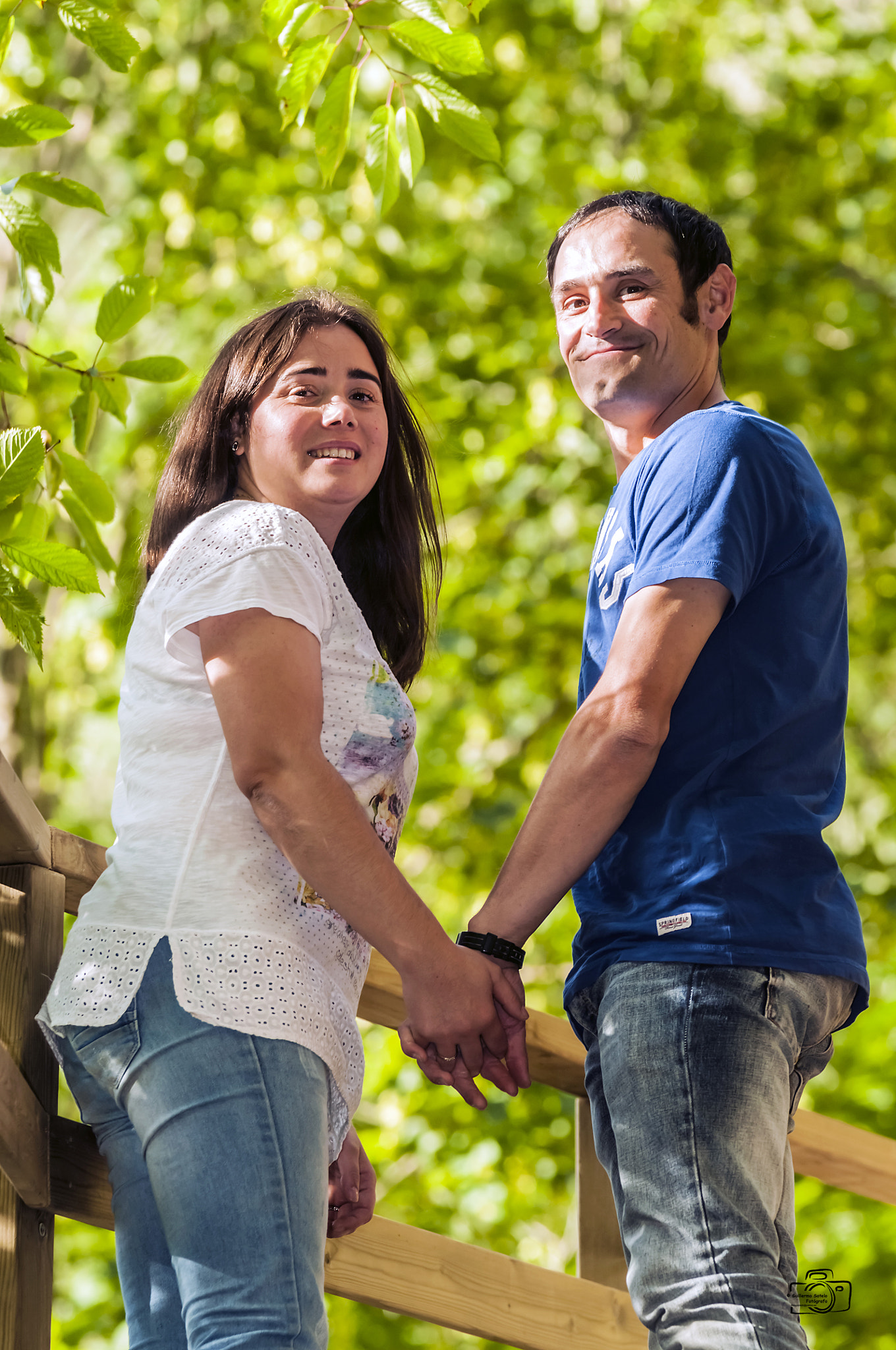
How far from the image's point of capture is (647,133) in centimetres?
510

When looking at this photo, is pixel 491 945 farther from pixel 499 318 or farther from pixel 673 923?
pixel 499 318

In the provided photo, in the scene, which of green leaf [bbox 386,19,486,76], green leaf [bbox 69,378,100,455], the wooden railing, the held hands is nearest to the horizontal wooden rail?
the wooden railing

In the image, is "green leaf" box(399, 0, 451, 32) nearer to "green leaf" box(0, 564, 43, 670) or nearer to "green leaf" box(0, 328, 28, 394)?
"green leaf" box(0, 328, 28, 394)

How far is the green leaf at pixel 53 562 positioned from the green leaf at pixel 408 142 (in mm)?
680

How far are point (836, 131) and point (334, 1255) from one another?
4.82 m

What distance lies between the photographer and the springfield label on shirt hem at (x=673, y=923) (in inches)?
49.6

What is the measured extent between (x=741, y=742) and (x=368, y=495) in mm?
656

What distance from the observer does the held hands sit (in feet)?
4.39

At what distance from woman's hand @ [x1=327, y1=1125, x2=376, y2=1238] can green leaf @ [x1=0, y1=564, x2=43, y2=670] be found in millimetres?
622

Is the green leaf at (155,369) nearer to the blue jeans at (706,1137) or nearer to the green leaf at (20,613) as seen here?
the green leaf at (20,613)

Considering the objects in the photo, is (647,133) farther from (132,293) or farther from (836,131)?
(132,293)

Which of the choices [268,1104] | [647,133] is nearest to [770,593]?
[268,1104]

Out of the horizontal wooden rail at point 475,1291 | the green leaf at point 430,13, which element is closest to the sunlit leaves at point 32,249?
the green leaf at point 430,13

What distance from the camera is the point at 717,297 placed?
1.81m
